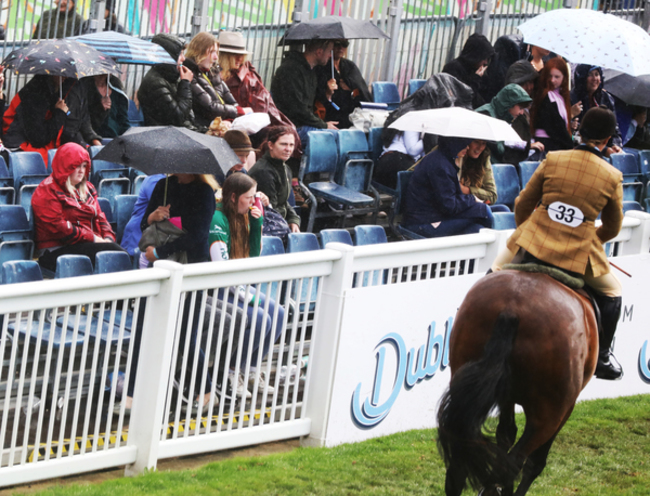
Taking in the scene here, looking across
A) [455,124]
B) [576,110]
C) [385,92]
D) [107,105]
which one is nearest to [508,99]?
[455,124]

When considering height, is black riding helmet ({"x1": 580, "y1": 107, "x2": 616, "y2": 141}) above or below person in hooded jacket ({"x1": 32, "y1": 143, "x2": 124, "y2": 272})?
above

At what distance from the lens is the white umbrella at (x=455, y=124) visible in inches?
384

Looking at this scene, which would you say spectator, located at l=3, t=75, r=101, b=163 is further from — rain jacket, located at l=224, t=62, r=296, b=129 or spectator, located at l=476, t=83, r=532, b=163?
spectator, located at l=476, t=83, r=532, b=163

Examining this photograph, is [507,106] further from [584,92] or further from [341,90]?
[584,92]

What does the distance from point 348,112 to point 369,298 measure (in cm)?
628

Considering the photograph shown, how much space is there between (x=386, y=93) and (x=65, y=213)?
Result: 6.79 meters

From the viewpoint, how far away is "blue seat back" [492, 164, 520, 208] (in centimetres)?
1125

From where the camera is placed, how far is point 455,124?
32.2 ft

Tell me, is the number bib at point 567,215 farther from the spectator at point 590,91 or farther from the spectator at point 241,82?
the spectator at point 590,91

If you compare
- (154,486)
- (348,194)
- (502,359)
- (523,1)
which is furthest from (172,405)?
(523,1)

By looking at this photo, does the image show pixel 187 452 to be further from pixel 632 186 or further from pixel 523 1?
pixel 523 1

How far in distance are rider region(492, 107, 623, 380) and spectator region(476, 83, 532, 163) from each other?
591 centimetres

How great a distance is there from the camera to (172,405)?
5.68 m

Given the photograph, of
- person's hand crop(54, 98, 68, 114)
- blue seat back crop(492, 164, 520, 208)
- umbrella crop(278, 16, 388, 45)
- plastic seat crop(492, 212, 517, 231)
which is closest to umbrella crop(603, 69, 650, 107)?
blue seat back crop(492, 164, 520, 208)
